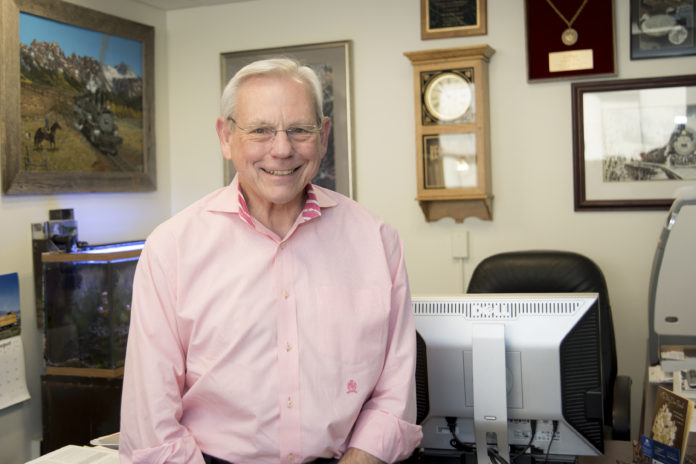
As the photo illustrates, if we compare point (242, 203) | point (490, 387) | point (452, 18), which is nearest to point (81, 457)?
point (242, 203)

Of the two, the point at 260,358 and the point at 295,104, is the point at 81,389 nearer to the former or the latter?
the point at 260,358

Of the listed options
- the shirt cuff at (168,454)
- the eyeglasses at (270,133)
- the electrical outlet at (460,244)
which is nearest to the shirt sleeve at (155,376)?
the shirt cuff at (168,454)

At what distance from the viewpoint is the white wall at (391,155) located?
10.0ft

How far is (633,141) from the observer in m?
3.07

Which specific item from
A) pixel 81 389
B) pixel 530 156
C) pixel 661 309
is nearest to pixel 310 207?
pixel 661 309

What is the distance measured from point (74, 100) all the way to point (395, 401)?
2272 millimetres

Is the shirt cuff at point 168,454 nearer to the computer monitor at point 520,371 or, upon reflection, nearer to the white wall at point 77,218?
the computer monitor at point 520,371

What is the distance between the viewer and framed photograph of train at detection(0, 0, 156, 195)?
2.79 meters

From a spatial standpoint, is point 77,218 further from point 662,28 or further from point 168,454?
point 662,28

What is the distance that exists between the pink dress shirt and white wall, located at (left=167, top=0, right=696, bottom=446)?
6.01 ft

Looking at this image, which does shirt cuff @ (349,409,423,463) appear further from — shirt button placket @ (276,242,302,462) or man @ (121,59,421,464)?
shirt button placket @ (276,242,302,462)

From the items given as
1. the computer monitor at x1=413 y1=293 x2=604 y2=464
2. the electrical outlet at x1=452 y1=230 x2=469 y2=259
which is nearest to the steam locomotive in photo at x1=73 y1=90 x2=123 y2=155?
the electrical outlet at x1=452 y1=230 x2=469 y2=259

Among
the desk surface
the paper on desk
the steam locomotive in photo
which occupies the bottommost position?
the desk surface

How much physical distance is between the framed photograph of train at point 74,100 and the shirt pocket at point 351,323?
73.2 inches
